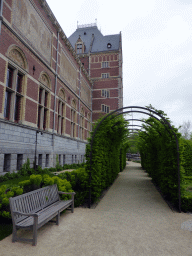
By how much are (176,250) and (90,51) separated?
112 ft

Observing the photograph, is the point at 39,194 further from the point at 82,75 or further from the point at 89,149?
the point at 82,75

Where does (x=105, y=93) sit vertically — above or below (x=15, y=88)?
above

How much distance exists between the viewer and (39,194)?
15.8 feet

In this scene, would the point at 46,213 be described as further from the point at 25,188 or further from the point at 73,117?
the point at 73,117

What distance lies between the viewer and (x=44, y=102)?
15242 mm

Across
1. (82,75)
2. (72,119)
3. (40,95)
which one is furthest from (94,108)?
(40,95)

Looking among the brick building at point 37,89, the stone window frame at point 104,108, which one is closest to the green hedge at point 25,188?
the brick building at point 37,89

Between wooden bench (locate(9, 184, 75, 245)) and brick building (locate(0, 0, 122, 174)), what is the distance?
16.5ft

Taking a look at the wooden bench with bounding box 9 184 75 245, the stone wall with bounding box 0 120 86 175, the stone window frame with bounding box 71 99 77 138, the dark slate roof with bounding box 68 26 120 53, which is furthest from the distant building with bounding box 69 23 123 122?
the wooden bench with bounding box 9 184 75 245

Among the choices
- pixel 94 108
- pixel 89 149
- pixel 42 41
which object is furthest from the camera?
pixel 94 108

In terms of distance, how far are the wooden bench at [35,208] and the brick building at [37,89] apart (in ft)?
16.5

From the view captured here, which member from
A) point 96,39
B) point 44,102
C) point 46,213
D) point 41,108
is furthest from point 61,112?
point 96,39

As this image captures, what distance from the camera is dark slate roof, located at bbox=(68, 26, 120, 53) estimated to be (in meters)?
33.4

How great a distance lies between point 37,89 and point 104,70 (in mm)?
20794
